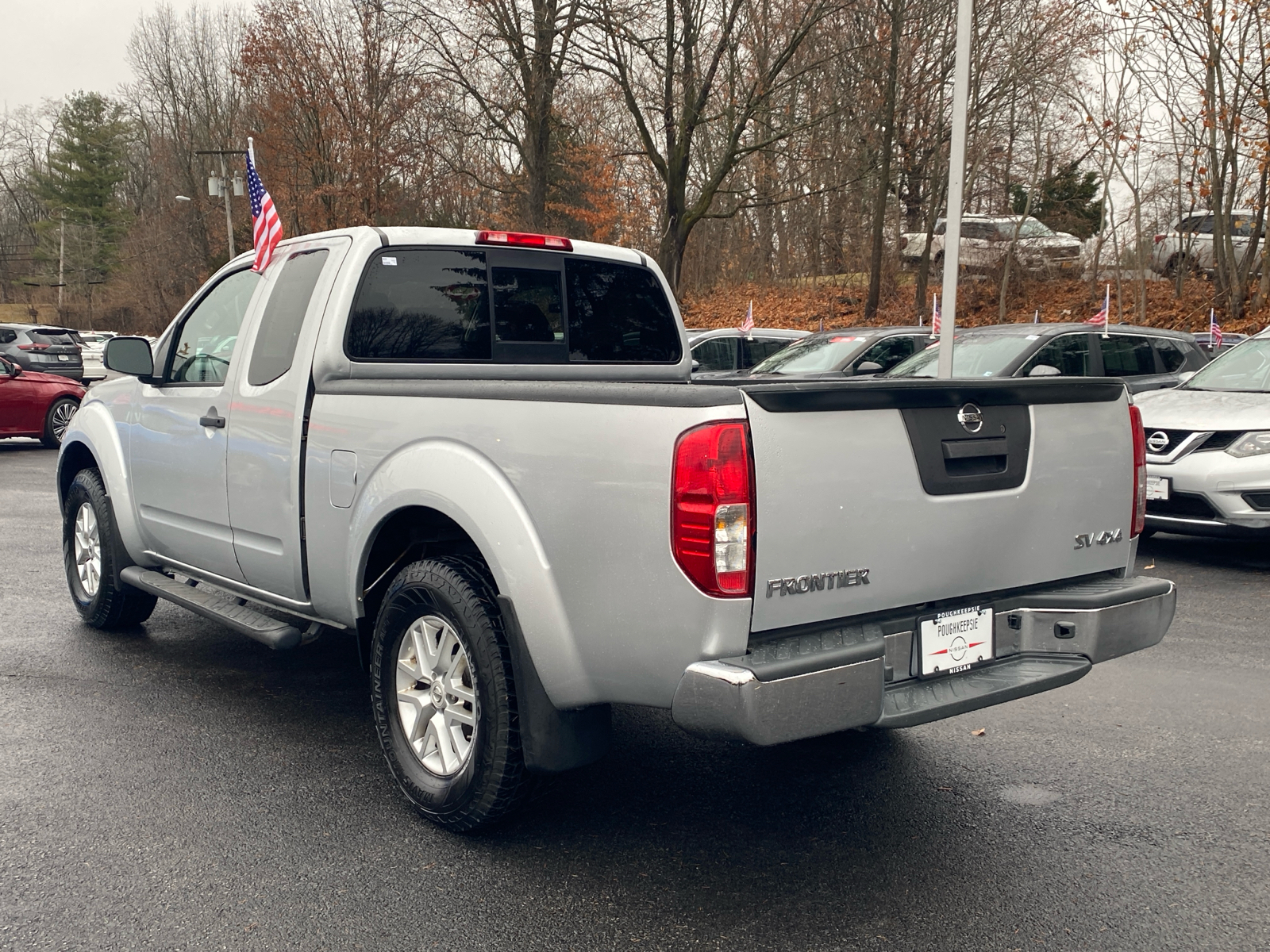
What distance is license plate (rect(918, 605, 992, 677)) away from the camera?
309 centimetres

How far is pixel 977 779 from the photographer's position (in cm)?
387

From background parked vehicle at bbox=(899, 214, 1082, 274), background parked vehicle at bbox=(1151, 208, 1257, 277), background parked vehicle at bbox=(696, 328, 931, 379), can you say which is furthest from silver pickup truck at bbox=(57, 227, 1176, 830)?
background parked vehicle at bbox=(899, 214, 1082, 274)

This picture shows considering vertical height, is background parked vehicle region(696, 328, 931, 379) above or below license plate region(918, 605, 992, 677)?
above

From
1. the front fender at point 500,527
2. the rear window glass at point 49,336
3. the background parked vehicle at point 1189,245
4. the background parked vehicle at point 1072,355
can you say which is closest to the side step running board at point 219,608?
the front fender at point 500,527

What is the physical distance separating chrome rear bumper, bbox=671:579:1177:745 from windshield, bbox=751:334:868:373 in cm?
949

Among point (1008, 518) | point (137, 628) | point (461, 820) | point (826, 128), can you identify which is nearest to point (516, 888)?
point (461, 820)

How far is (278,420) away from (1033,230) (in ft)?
86.2

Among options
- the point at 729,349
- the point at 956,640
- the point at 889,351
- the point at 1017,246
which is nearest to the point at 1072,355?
the point at 889,351

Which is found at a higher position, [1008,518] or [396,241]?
[396,241]

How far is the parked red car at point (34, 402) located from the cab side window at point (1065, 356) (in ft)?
42.6

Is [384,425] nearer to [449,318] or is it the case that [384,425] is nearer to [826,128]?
[449,318]

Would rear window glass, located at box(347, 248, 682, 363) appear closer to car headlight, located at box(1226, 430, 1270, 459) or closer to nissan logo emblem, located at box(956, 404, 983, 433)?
nissan logo emblem, located at box(956, 404, 983, 433)

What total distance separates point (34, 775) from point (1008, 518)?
Result: 3.51 m

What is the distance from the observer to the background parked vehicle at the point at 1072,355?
1023 cm
